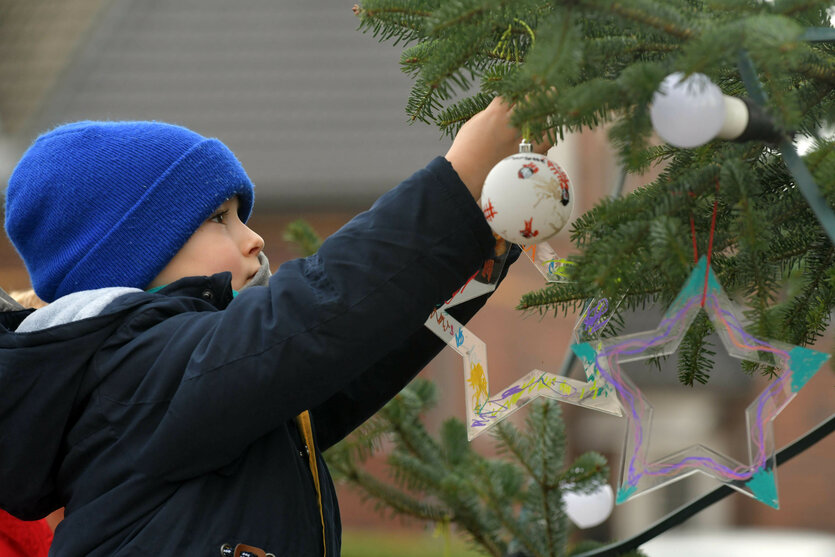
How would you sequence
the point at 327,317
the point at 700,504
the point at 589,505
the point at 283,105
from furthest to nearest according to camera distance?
the point at 283,105
the point at 589,505
the point at 700,504
the point at 327,317

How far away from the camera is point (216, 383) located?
1.17 metres

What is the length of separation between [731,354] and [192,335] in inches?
25.6

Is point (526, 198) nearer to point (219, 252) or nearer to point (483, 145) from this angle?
point (483, 145)

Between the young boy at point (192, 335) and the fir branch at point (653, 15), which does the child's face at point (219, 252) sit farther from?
the fir branch at point (653, 15)

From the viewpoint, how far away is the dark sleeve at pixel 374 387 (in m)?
1.50

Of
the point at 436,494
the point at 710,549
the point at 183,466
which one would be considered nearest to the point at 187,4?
the point at 710,549

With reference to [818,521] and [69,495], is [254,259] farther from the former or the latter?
[818,521]

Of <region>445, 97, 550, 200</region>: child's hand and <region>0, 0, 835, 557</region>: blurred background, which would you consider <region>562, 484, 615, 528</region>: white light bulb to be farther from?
<region>0, 0, 835, 557</region>: blurred background

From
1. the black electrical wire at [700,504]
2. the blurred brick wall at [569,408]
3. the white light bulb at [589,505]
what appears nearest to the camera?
the black electrical wire at [700,504]

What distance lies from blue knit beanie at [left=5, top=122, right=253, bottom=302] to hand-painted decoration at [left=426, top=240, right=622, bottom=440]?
0.42 m

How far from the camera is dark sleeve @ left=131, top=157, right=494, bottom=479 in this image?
1.14 meters

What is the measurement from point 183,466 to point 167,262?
34 cm

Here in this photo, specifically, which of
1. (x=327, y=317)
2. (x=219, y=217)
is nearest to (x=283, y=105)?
(x=219, y=217)

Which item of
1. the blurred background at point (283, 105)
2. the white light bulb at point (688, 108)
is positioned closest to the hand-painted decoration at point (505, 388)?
the white light bulb at point (688, 108)
